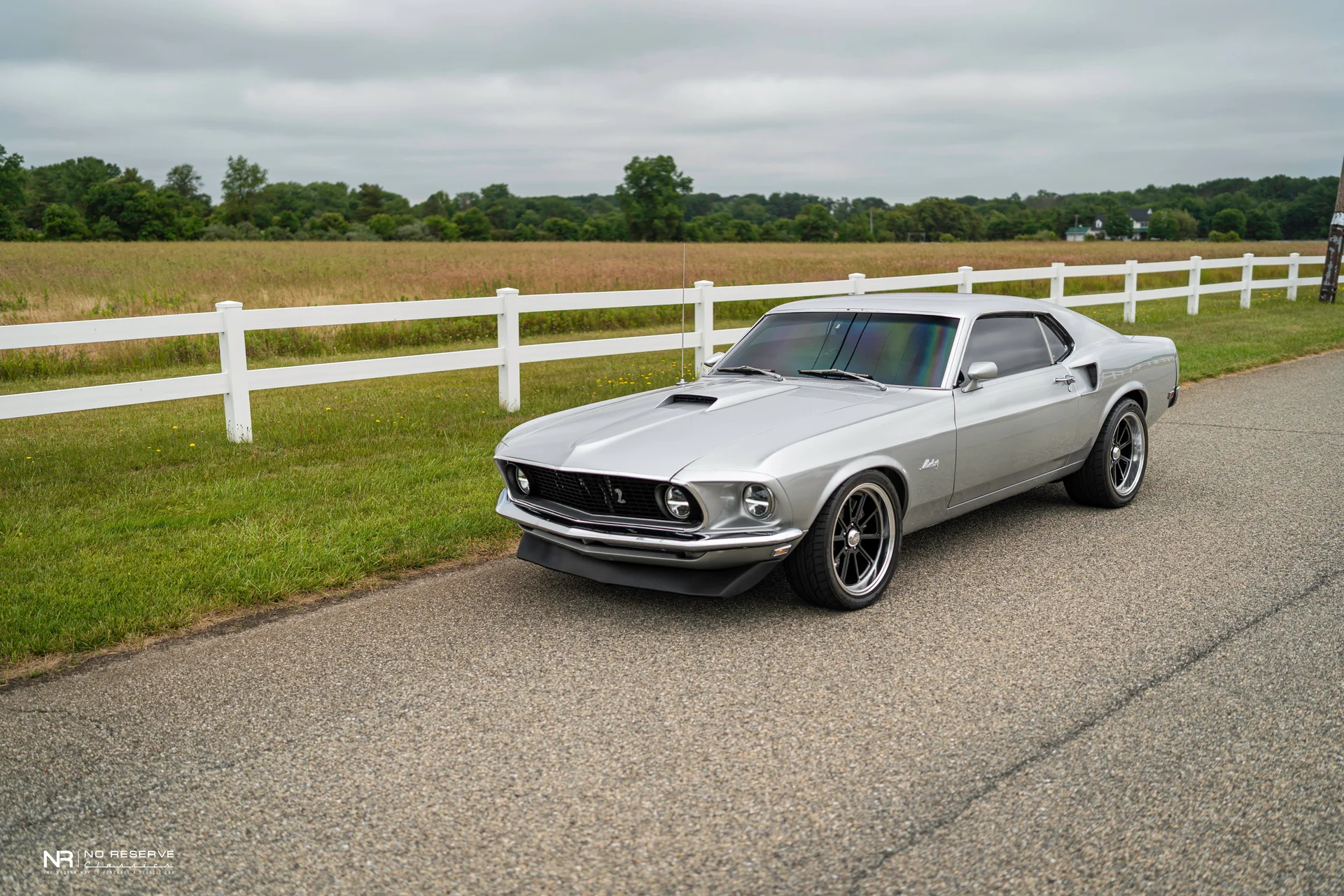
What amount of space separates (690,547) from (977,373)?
1.96 metres

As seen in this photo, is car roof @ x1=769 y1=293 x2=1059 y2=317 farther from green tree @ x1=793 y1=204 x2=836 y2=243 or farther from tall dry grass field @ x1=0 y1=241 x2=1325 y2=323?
green tree @ x1=793 y1=204 x2=836 y2=243

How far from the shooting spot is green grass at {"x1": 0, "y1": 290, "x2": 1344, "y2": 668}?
5203 millimetres

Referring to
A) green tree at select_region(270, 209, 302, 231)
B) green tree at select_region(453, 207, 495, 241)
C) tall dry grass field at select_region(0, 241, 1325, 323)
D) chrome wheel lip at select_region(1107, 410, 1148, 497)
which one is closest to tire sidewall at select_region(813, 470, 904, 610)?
chrome wheel lip at select_region(1107, 410, 1148, 497)

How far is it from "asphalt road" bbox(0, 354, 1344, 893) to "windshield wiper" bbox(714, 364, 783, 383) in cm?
124

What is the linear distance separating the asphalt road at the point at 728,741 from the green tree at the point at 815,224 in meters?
103

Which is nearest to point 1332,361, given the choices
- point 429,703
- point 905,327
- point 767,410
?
point 905,327

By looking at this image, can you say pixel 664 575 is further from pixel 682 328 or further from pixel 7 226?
pixel 7 226

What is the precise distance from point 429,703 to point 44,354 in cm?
1113

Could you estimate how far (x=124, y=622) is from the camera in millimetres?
4875

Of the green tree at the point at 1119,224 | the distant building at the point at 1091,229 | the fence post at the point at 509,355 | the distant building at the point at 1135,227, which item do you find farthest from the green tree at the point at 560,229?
the fence post at the point at 509,355

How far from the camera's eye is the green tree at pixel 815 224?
106312 millimetres

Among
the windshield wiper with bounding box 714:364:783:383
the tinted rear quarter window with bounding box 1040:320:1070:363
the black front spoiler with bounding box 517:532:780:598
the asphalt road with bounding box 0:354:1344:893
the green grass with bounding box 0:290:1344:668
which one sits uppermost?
the tinted rear quarter window with bounding box 1040:320:1070:363

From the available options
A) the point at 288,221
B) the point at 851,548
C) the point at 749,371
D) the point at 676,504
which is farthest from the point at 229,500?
the point at 288,221

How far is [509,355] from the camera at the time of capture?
33.6ft
